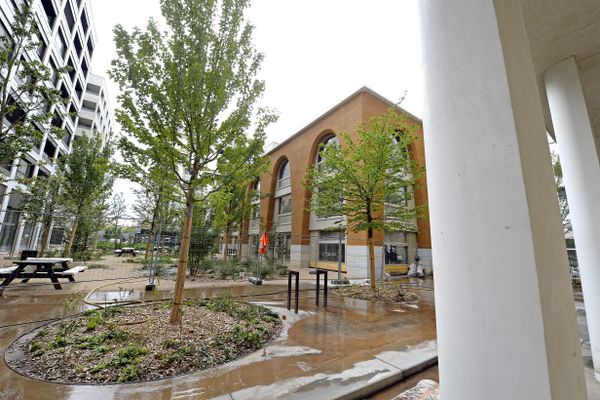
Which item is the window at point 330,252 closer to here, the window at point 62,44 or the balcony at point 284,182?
the balcony at point 284,182

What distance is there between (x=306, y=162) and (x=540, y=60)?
1849 centimetres

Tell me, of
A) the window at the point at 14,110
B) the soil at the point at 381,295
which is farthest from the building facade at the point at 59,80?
the soil at the point at 381,295

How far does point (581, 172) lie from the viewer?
4164 millimetres

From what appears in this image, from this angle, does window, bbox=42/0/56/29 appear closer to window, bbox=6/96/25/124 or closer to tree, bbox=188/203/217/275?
window, bbox=6/96/25/124

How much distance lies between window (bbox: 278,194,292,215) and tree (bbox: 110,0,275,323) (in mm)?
20463

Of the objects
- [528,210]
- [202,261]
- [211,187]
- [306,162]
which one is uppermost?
[306,162]

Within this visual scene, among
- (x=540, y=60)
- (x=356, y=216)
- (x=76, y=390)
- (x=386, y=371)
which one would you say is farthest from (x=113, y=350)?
(x=540, y=60)

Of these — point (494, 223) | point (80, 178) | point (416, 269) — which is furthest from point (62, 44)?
point (416, 269)

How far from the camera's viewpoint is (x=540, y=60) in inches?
182

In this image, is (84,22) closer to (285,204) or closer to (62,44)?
(62,44)

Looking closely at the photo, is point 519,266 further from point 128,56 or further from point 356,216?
point 356,216

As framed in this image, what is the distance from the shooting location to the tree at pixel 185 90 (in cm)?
A: 454

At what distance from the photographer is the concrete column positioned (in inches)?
47.5

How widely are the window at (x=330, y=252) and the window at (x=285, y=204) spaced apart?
6644 mm
